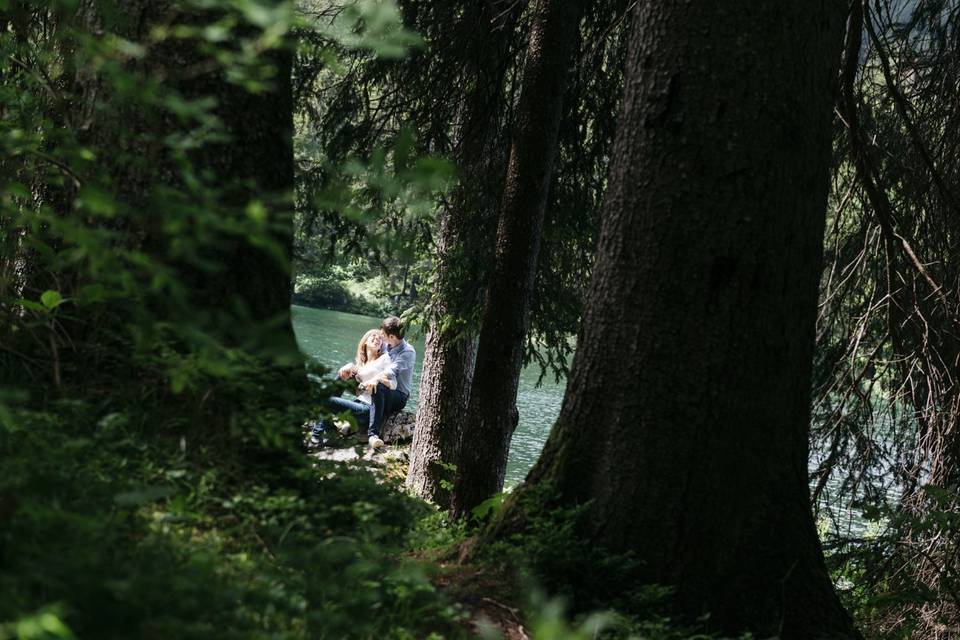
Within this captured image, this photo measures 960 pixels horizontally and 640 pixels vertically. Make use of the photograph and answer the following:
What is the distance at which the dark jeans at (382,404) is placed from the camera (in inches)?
423

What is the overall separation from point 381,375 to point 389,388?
244 millimetres

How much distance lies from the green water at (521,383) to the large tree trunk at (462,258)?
52 centimetres

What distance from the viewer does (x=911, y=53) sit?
6.43m

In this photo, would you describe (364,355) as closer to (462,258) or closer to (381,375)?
(381,375)

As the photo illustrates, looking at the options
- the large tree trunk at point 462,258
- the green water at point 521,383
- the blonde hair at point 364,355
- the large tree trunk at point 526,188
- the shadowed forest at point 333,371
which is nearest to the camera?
the shadowed forest at point 333,371

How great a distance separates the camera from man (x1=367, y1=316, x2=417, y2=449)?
10.4 m

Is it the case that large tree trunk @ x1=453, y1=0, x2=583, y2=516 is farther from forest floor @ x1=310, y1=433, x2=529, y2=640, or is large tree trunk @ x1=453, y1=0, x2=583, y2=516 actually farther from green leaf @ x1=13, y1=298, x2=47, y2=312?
green leaf @ x1=13, y1=298, x2=47, y2=312

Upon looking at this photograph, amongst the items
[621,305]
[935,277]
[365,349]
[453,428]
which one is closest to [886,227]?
[935,277]

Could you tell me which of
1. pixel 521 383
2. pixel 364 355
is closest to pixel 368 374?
pixel 364 355

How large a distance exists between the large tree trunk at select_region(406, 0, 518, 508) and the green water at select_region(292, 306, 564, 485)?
1.70 feet

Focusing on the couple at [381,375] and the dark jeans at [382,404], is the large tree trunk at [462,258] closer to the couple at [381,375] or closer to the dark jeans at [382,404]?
the couple at [381,375]

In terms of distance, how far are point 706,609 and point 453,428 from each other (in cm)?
542

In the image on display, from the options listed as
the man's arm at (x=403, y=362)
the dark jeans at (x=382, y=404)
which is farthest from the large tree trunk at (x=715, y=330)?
the dark jeans at (x=382, y=404)

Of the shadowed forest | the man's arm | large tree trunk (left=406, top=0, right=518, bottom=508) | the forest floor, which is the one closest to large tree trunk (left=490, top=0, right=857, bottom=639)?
the shadowed forest
